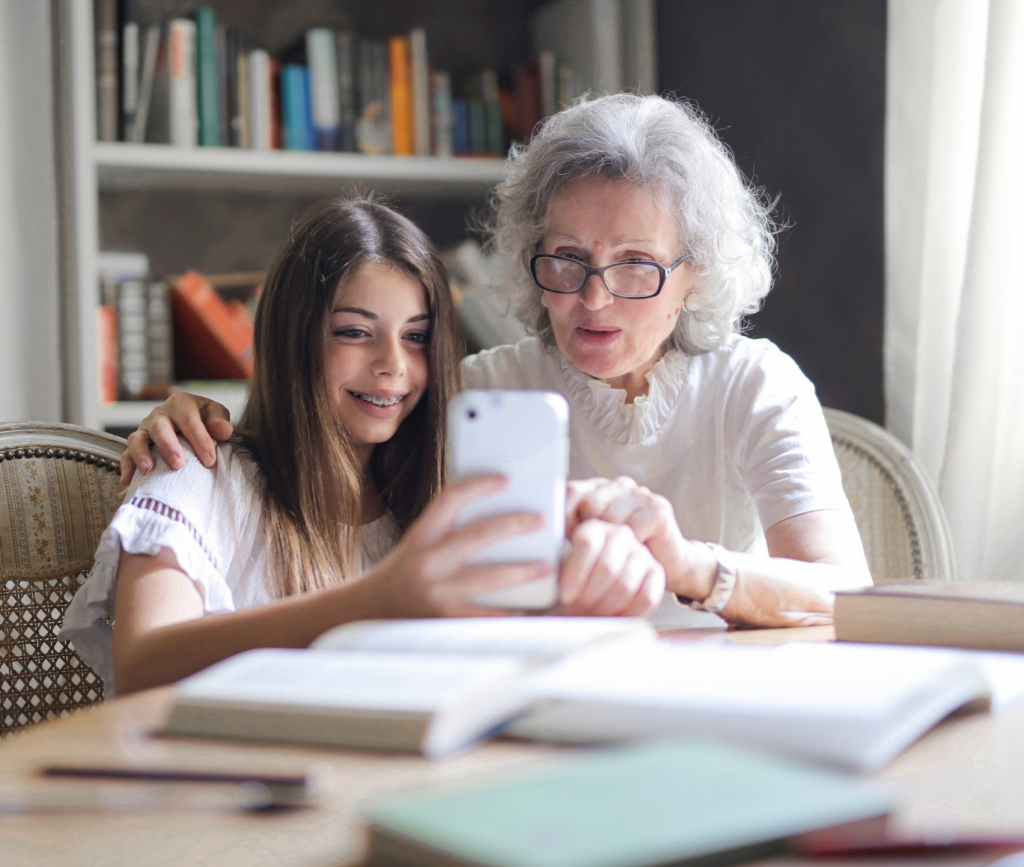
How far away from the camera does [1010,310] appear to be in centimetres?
172

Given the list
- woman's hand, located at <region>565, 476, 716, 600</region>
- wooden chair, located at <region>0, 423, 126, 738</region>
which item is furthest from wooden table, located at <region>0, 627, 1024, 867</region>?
wooden chair, located at <region>0, 423, 126, 738</region>

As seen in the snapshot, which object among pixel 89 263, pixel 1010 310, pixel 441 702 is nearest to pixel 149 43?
pixel 89 263

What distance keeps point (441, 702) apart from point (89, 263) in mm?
1924

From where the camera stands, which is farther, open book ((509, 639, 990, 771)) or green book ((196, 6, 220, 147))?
green book ((196, 6, 220, 147))

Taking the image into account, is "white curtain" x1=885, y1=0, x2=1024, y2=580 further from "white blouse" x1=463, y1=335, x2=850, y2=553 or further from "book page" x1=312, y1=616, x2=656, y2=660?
"book page" x1=312, y1=616, x2=656, y2=660

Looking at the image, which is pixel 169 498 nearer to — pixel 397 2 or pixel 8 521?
pixel 8 521

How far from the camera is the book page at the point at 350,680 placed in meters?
0.58

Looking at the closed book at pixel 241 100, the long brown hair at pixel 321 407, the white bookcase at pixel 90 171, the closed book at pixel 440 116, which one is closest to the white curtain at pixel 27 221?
the white bookcase at pixel 90 171

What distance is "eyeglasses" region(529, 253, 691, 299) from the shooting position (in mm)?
1355

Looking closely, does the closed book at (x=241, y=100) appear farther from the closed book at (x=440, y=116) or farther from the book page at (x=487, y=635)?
the book page at (x=487, y=635)

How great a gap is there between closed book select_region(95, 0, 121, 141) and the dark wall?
1.29 m

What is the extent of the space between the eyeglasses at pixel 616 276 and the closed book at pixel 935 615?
1.78 ft

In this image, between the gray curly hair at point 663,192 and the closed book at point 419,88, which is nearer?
the gray curly hair at point 663,192

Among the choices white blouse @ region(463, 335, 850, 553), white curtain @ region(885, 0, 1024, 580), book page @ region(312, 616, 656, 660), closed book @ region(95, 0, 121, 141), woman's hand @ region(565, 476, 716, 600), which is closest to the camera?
book page @ region(312, 616, 656, 660)
